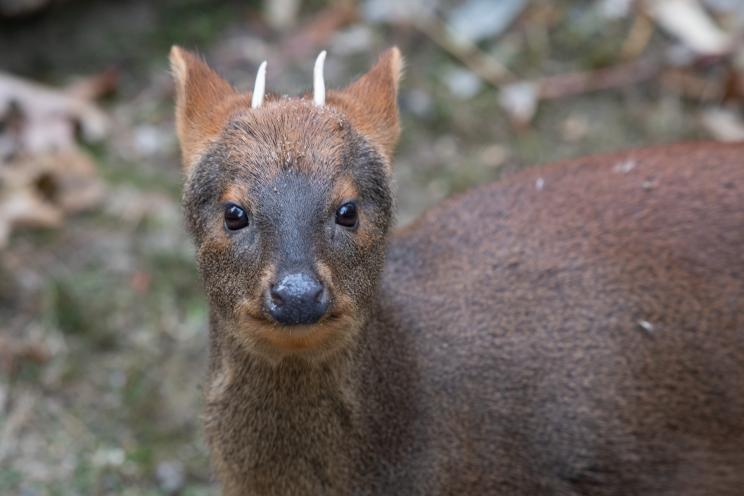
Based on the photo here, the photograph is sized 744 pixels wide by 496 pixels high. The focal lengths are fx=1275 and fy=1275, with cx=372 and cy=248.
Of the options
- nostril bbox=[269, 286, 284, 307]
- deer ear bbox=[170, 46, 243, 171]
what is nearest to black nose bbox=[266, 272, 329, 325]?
nostril bbox=[269, 286, 284, 307]

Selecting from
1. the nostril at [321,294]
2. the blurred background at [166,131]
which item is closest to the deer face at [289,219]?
the nostril at [321,294]

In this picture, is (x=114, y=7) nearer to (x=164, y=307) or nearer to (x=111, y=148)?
(x=111, y=148)

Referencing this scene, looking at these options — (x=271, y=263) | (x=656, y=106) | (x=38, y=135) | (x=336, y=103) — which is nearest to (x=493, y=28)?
(x=656, y=106)

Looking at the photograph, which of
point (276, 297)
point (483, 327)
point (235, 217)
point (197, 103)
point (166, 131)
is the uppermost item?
point (197, 103)

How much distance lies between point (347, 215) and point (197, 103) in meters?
0.71

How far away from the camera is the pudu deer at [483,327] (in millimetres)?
3529

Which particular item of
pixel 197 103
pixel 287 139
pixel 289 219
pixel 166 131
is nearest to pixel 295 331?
pixel 289 219

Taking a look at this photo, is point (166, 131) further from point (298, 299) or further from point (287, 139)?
point (298, 299)

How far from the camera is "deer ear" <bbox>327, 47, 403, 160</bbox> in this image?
146 inches

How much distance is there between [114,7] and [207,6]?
1.70ft

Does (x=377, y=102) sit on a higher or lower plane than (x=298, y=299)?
higher

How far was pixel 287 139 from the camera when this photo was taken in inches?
134

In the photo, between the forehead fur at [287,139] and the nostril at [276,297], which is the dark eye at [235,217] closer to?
the forehead fur at [287,139]

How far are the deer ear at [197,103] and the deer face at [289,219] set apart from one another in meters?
0.01
